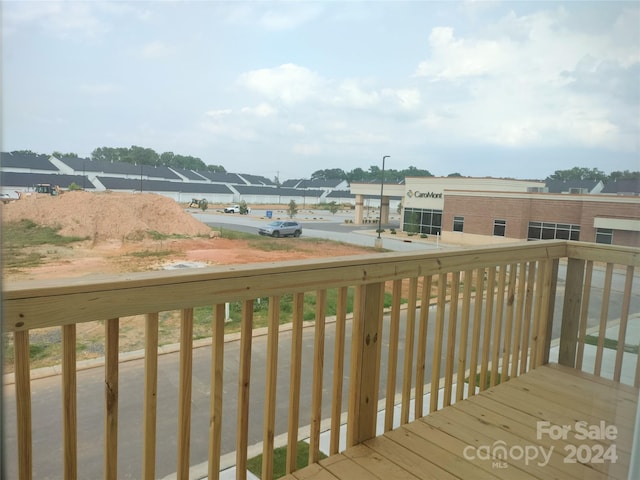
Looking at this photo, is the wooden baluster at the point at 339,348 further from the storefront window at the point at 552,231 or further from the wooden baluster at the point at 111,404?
the storefront window at the point at 552,231

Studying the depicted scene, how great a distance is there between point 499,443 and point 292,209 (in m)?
1.11

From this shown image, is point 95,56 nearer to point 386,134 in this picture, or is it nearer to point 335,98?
point 335,98

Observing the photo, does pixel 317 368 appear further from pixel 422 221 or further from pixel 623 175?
pixel 623 175

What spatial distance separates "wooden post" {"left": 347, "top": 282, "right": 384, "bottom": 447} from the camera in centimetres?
151

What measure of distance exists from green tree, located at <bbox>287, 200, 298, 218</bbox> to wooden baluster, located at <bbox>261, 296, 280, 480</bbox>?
26 cm

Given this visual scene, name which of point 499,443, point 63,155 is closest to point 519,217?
point 499,443

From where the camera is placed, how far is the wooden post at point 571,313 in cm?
227

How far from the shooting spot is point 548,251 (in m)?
2.15

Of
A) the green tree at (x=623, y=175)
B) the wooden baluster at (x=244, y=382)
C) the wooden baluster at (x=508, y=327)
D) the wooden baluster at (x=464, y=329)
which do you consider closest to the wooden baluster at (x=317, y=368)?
the wooden baluster at (x=244, y=382)

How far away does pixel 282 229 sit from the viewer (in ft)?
4.38

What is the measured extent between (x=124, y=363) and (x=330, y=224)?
2.31 feet

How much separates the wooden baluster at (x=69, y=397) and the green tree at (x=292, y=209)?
0.65 m

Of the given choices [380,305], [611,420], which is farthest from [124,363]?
[611,420]

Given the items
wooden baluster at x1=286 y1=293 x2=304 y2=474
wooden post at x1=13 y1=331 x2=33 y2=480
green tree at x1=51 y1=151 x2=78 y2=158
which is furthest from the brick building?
wooden post at x1=13 y1=331 x2=33 y2=480
